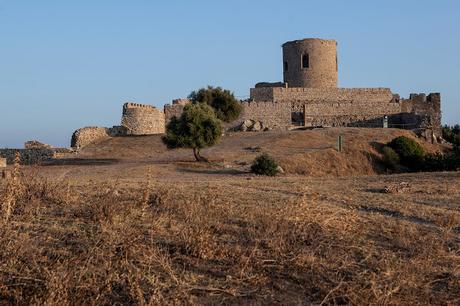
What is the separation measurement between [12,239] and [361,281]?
300 cm

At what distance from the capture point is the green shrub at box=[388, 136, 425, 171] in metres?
27.2

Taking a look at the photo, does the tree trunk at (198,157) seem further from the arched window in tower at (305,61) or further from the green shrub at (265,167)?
the arched window in tower at (305,61)

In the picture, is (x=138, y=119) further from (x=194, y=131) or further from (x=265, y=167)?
(x=265, y=167)

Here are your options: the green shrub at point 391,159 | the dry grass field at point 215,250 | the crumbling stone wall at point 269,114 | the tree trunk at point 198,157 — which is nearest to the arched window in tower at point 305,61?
the crumbling stone wall at point 269,114

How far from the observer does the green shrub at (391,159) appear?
27422 millimetres

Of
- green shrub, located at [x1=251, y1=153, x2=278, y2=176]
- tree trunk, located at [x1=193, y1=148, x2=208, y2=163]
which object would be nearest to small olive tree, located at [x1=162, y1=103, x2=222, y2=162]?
tree trunk, located at [x1=193, y1=148, x2=208, y2=163]

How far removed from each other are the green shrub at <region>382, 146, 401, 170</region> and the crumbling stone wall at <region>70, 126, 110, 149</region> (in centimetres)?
1472

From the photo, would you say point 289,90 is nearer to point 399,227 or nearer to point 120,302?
point 399,227

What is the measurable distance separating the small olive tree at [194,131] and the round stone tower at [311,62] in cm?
2200

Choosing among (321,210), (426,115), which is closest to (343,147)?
(426,115)

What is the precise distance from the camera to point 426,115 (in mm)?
37500

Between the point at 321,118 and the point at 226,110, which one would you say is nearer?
the point at 226,110

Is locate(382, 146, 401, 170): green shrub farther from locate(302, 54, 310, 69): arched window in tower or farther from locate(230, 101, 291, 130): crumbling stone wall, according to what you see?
locate(302, 54, 310, 69): arched window in tower

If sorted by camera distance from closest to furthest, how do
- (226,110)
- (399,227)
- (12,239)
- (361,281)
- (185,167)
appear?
(361,281) < (12,239) < (399,227) < (185,167) < (226,110)
